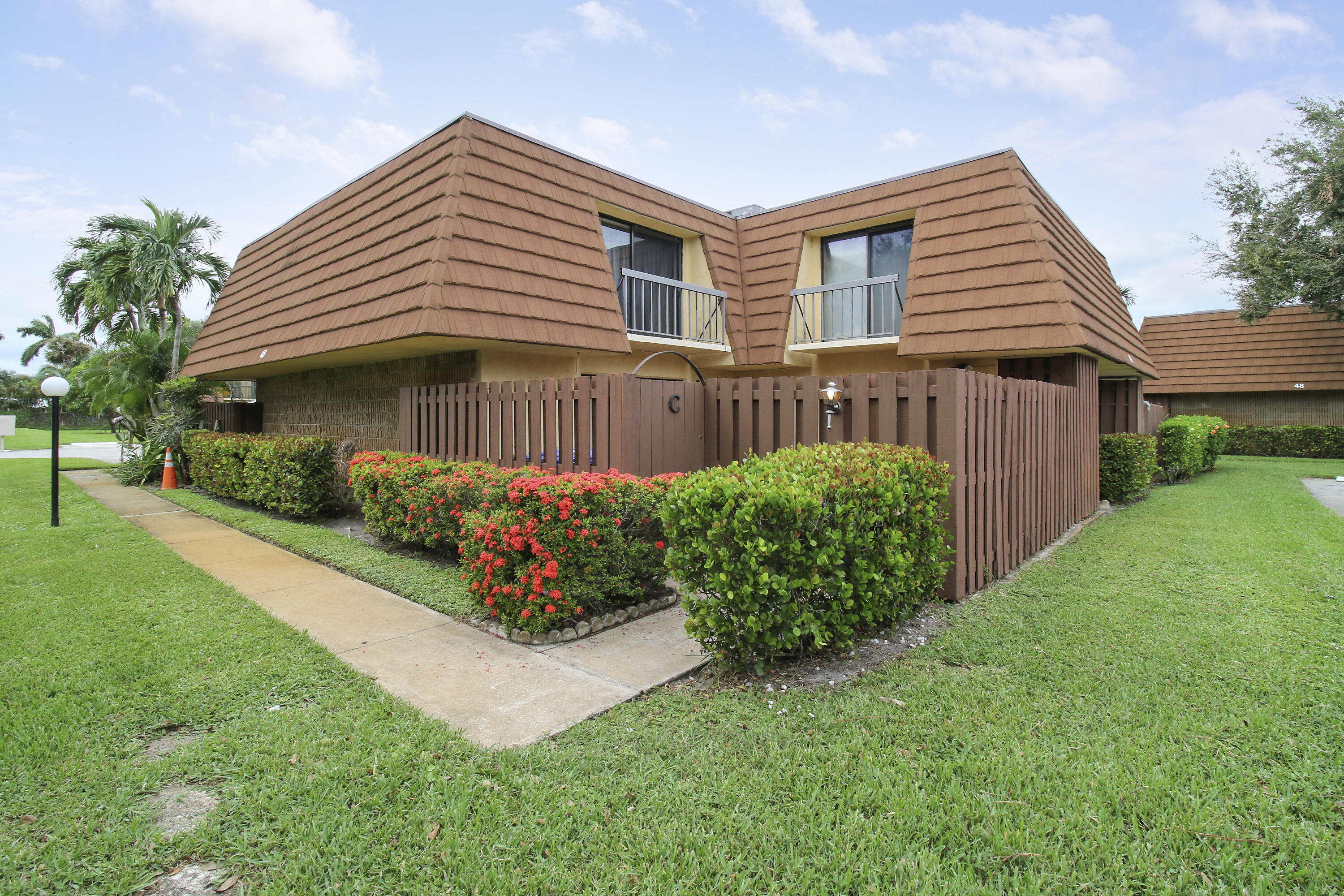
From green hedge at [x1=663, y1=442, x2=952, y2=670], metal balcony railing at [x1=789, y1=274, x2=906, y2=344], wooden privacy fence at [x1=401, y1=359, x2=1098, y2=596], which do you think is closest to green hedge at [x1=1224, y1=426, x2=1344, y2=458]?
metal balcony railing at [x1=789, y1=274, x2=906, y2=344]

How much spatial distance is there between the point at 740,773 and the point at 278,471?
9487 mm

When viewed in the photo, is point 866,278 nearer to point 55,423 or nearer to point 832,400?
point 832,400

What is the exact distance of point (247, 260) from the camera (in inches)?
611

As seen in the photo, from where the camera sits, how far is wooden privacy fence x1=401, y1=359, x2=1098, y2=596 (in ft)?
17.9

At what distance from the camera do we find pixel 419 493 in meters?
6.93

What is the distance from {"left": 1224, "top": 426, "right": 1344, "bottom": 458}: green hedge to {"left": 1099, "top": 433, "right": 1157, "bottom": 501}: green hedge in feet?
53.8

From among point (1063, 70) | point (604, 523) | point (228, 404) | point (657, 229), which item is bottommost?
point (604, 523)

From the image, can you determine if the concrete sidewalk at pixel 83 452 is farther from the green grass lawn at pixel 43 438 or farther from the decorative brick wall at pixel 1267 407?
the decorative brick wall at pixel 1267 407

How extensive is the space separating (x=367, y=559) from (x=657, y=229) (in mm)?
8208

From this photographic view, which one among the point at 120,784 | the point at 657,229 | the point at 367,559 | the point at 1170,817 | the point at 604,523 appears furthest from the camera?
the point at 657,229

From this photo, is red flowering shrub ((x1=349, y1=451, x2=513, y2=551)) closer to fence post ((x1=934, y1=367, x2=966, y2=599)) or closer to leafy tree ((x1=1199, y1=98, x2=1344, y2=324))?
fence post ((x1=934, y1=367, x2=966, y2=599))

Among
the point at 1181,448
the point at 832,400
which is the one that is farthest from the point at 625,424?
the point at 1181,448

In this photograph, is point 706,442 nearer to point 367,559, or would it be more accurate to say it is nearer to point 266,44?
point 367,559

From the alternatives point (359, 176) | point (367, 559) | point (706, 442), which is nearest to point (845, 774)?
point (706, 442)
